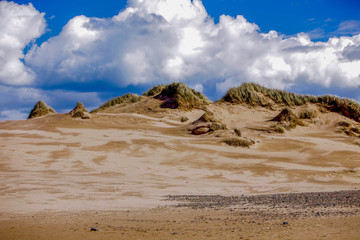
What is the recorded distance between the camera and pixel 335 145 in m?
19.3

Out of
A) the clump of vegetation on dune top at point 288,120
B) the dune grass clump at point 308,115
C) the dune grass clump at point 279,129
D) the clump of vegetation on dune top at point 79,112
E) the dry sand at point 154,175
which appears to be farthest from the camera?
the dune grass clump at point 308,115

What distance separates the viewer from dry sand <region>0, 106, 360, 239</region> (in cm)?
569

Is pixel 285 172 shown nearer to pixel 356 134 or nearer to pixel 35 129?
pixel 356 134

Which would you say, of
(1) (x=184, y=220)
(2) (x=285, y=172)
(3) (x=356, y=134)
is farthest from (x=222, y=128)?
(1) (x=184, y=220)

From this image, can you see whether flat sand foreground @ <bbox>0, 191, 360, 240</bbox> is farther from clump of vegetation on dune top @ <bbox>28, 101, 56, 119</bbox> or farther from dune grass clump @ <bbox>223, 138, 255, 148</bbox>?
clump of vegetation on dune top @ <bbox>28, 101, 56, 119</bbox>

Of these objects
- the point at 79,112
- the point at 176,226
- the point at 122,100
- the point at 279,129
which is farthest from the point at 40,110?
the point at 176,226

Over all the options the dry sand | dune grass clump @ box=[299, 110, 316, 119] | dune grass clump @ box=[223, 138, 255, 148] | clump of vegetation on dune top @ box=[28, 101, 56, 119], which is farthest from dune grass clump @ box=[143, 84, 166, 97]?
dune grass clump @ box=[223, 138, 255, 148]

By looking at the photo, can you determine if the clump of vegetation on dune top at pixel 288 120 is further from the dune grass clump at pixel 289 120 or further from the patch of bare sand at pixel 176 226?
the patch of bare sand at pixel 176 226

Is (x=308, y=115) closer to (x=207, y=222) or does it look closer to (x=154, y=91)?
(x=154, y=91)

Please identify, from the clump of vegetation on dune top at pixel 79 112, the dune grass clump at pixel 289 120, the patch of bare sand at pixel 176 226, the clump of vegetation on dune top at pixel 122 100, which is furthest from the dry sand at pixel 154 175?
the clump of vegetation on dune top at pixel 122 100

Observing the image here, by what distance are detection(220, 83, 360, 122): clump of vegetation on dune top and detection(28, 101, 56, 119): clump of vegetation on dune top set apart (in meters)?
14.1

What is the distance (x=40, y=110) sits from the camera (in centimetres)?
3023

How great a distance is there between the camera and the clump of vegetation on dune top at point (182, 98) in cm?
3003

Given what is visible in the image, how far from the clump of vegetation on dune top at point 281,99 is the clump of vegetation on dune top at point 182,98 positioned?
2.12 metres
